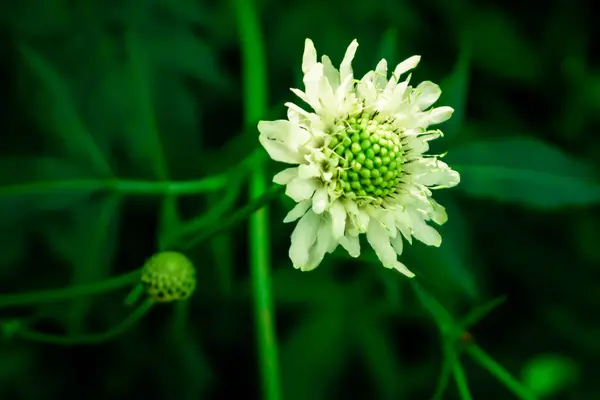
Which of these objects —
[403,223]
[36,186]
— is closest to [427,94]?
[403,223]

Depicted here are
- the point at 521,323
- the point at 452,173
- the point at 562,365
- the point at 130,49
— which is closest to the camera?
the point at 452,173

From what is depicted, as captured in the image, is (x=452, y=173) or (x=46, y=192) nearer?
(x=452, y=173)

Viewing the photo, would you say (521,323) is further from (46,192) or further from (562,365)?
(46,192)

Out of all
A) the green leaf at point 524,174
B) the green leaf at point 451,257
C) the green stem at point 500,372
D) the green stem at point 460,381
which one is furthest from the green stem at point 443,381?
the green leaf at point 524,174

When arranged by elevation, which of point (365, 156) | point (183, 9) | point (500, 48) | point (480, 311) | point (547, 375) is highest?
point (183, 9)

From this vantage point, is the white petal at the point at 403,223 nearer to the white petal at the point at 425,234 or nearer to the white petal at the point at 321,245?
the white petal at the point at 425,234

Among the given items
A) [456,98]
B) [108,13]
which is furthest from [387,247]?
[108,13]

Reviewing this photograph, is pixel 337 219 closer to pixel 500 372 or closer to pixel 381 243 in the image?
pixel 381 243
